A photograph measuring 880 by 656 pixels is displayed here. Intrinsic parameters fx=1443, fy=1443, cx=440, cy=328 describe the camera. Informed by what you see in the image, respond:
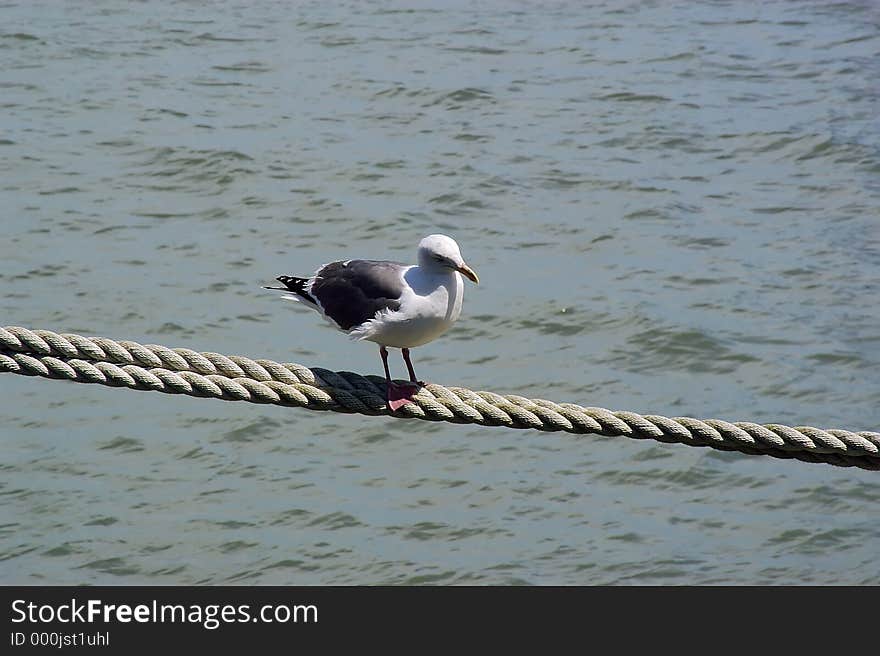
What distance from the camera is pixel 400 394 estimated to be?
4395 millimetres

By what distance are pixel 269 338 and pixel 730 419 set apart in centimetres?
274

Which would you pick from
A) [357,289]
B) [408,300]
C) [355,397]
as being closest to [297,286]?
[357,289]

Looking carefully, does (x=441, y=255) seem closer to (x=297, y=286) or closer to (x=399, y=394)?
(x=399, y=394)

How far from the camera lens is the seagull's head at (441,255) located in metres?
4.54

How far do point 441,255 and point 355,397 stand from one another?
1.76 ft

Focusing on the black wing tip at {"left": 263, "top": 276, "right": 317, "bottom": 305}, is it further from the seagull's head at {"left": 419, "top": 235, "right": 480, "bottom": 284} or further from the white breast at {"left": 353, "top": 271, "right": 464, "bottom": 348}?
the seagull's head at {"left": 419, "top": 235, "right": 480, "bottom": 284}

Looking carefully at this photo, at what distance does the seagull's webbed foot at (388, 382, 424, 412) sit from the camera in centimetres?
435

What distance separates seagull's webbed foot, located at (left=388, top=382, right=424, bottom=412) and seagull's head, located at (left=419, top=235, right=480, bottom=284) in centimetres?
40

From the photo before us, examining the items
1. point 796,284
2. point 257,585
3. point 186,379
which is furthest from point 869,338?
point 186,379

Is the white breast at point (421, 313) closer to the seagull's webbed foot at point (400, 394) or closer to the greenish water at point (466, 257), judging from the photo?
the seagull's webbed foot at point (400, 394)

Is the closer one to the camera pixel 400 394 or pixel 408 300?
pixel 400 394

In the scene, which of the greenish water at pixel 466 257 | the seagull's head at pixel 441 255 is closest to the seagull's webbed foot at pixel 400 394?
the seagull's head at pixel 441 255

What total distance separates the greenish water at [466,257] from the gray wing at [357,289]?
6.83ft

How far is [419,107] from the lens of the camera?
13055 mm
